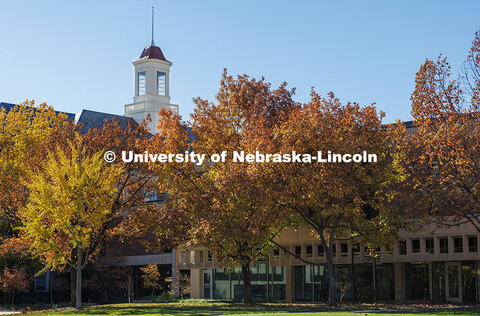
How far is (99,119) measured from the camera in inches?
3327

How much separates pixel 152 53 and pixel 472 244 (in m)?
74.2

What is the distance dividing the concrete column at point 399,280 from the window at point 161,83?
6821 cm

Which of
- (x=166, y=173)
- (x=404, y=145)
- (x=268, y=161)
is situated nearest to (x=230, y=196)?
(x=268, y=161)

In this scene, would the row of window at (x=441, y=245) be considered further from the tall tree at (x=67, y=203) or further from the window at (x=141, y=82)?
the window at (x=141, y=82)

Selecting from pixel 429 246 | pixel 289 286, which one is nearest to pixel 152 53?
pixel 289 286

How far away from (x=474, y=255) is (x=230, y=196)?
14.7 metres

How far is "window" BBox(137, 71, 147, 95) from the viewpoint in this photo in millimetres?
104562

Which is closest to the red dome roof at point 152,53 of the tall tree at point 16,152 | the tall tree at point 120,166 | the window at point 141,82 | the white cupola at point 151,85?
the white cupola at point 151,85

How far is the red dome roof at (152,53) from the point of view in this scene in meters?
105

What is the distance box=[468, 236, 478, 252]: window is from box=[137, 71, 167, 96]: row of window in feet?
236

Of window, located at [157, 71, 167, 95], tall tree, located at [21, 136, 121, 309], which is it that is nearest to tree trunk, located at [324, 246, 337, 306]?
tall tree, located at [21, 136, 121, 309]

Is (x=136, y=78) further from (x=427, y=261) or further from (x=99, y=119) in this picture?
(x=427, y=261)

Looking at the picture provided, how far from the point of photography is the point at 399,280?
42.2m

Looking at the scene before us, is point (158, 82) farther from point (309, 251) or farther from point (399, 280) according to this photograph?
point (399, 280)
